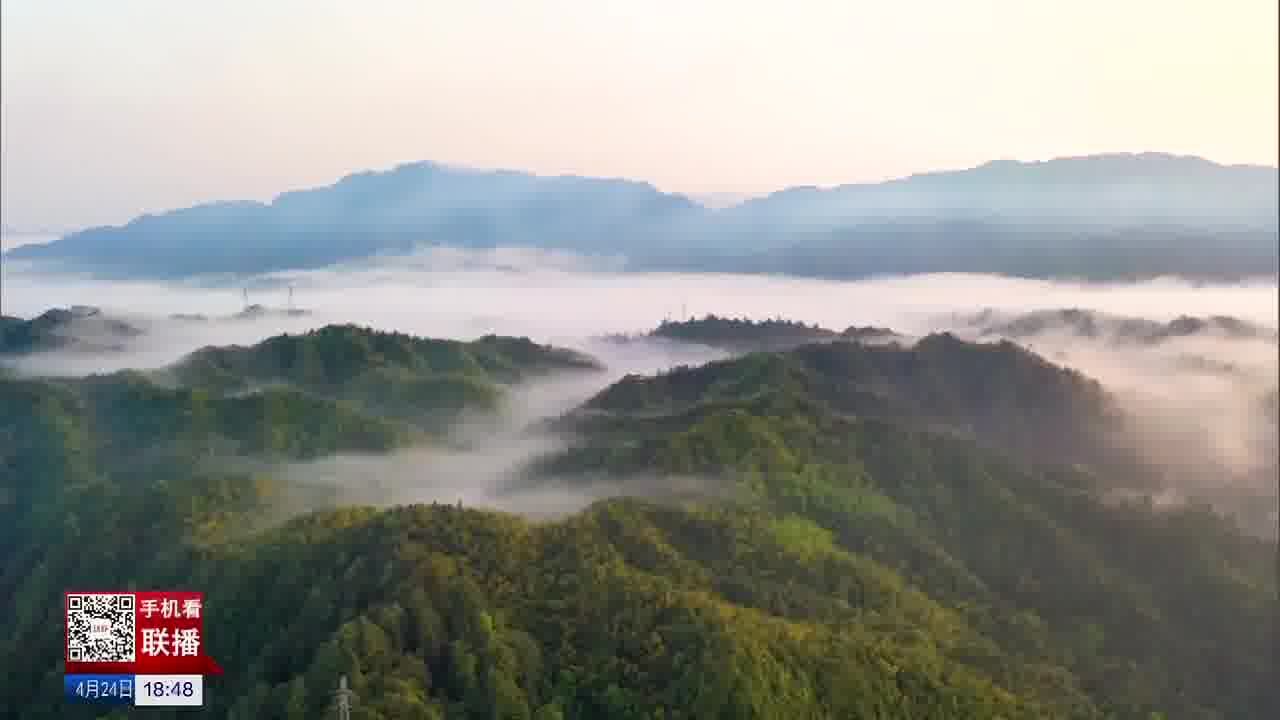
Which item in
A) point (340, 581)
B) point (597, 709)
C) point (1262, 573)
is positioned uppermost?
point (340, 581)

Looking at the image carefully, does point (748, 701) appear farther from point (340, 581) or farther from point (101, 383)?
point (101, 383)

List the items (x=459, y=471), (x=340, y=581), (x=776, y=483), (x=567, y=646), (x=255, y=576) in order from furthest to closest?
1. (x=459, y=471)
2. (x=776, y=483)
3. (x=255, y=576)
4. (x=340, y=581)
5. (x=567, y=646)

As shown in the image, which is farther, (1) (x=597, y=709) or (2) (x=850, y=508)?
(2) (x=850, y=508)

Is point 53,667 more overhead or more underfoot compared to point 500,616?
more underfoot

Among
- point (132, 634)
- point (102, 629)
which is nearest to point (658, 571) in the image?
point (132, 634)

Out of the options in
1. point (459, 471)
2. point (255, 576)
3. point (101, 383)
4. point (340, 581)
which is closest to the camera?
point (340, 581)

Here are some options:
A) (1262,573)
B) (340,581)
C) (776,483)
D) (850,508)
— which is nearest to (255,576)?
(340,581)
